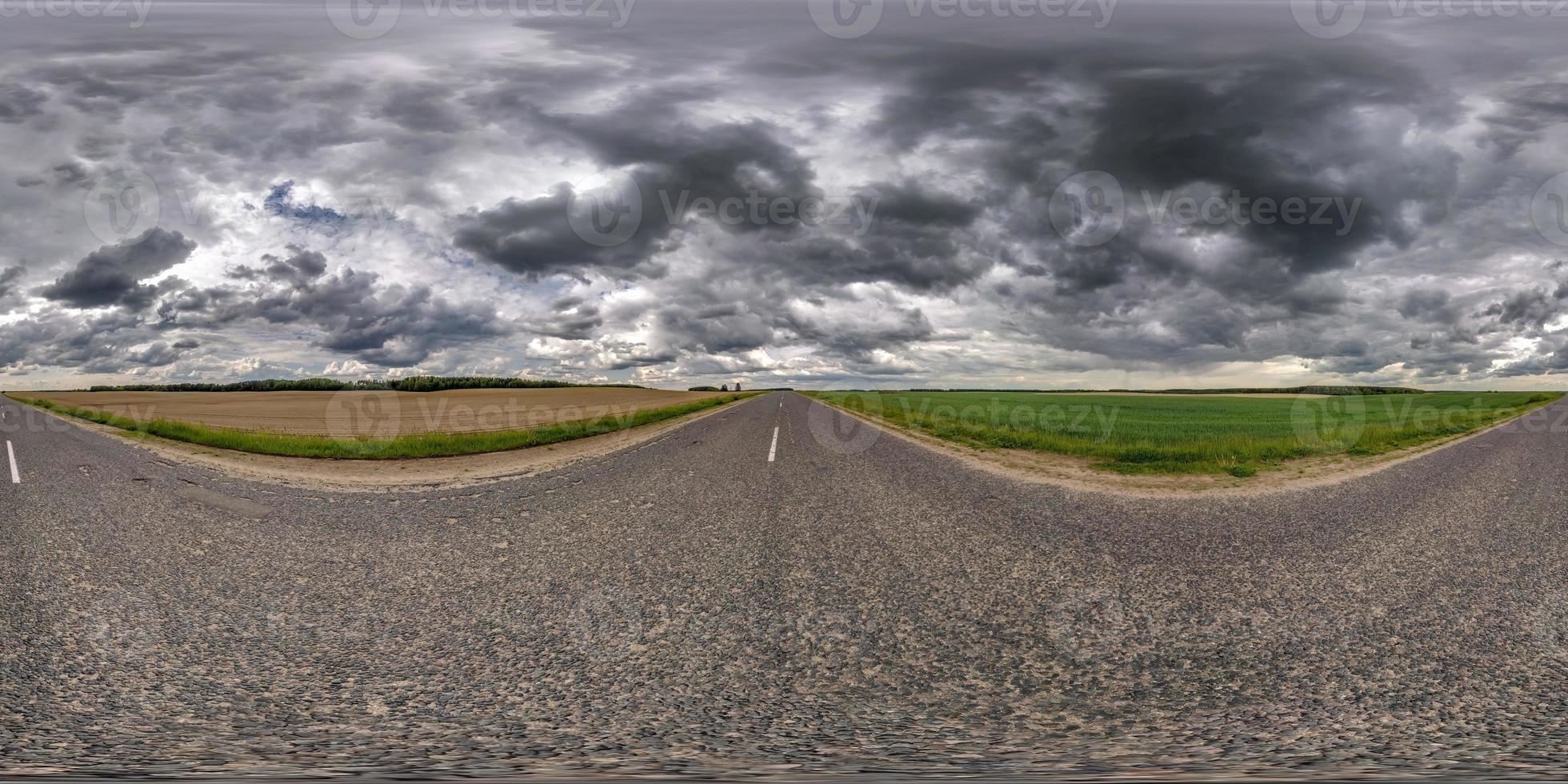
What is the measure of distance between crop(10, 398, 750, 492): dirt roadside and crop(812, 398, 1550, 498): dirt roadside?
1008 cm

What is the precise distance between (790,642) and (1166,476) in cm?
1192

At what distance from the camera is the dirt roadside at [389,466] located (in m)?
14.3

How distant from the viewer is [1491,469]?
1586cm

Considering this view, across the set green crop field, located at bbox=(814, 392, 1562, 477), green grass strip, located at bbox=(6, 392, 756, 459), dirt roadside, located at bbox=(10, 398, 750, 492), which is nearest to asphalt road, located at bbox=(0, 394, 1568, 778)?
dirt roadside, located at bbox=(10, 398, 750, 492)

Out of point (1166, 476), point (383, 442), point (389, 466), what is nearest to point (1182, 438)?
point (1166, 476)

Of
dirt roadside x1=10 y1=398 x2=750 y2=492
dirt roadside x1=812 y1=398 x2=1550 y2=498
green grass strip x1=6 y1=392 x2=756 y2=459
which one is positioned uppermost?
green grass strip x1=6 y1=392 x2=756 y2=459

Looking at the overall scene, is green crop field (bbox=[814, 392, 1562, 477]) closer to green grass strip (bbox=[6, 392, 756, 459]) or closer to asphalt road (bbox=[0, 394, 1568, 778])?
asphalt road (bbox=[0, 394, 1568, 778])

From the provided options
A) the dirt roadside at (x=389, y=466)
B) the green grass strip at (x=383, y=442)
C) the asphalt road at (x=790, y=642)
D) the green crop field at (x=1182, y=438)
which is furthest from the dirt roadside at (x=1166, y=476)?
the green grass strip at (x=383, y=442)

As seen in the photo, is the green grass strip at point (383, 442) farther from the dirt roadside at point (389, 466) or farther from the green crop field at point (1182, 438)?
the green crop field at point (1182, 438)

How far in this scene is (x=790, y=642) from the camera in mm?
4891

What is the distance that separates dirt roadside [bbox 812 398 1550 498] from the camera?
1243 centimetres

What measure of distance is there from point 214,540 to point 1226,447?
20492 mm

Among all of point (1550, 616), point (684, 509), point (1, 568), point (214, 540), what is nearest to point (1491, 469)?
point (1550, 616)

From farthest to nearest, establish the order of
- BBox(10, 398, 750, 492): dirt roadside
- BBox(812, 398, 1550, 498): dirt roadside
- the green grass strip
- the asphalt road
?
the green grass strip, BBox(10, 398, 750, 492): dirt roadside, BBox(812, 398, 1550, 498): dirt roadside, the asphalt road
